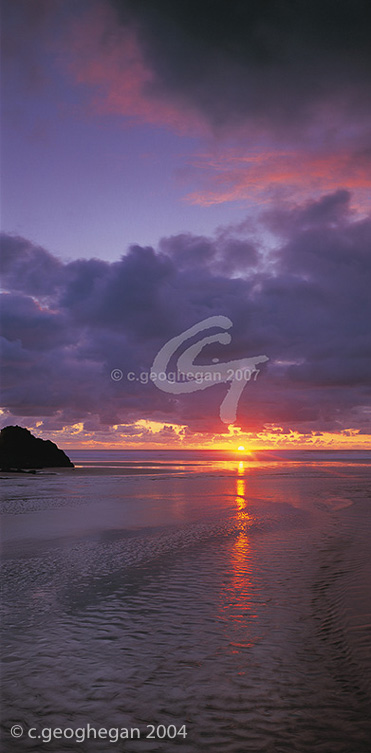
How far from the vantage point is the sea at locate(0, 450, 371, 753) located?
16.8 ft

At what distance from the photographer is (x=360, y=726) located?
5121mm

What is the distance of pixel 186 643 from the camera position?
729 cm

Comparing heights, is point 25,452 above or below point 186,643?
above

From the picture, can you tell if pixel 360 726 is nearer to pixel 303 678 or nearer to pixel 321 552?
pixel 303 678

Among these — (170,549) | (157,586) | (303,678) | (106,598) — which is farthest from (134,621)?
(170,549)

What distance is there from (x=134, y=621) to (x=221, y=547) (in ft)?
22.6

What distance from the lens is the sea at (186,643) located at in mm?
5121

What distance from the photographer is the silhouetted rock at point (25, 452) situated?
61.1 m

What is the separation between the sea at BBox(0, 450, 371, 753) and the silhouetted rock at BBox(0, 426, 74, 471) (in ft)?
156

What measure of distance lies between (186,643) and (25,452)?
61.2 m

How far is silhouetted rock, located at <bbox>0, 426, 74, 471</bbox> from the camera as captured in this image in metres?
61.1

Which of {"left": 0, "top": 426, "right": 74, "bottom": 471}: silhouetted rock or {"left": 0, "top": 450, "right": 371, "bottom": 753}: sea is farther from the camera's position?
{"left": 0, "top": 426, "right": 74, "bottom": 471}: silhouetted rock

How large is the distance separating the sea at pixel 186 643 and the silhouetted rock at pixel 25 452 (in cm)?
4769

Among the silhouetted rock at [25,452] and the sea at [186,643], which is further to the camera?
the silhouetted rock at [25,452]
